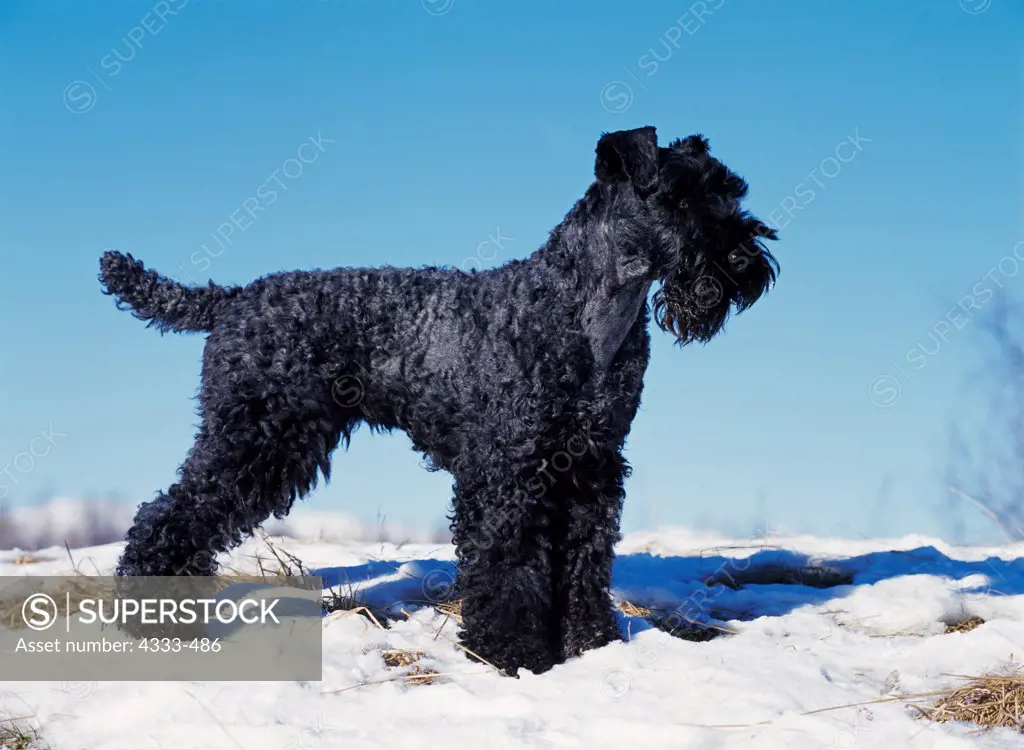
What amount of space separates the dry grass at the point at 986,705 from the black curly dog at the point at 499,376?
1.73 meters

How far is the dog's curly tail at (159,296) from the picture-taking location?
5980 millimetres

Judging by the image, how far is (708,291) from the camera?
5281 mm

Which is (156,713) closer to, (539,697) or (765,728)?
(539,697)

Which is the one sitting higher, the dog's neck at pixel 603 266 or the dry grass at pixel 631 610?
the dog's neck at pixel 603 266

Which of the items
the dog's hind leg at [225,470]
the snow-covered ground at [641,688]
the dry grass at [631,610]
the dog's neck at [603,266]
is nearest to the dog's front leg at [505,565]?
the snow-covered ground at [641,688]

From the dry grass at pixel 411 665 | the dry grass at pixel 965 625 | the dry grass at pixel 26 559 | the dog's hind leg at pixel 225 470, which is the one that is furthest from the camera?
the dry grass at pixel 26 559

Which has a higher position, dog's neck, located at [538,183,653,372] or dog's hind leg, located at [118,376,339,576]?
dog's neck, located at [538,183,653,372]

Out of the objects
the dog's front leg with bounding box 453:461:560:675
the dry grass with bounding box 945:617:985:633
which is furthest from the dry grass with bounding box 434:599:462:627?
the dry grass with bounding box 945:617:985:633

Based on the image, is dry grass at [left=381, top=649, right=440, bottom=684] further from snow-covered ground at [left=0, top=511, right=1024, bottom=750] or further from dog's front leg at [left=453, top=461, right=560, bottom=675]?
dog's front leg at [left=453, top=461, right=560, bottom=675]

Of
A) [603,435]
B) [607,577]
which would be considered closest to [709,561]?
[607,577]

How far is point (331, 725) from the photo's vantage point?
3.77m

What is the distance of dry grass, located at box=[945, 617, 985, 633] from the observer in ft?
18.3

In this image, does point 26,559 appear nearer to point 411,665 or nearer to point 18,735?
point 18,735

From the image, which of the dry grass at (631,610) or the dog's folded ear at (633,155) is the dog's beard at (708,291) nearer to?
the dog's folded ear at (633,155)
